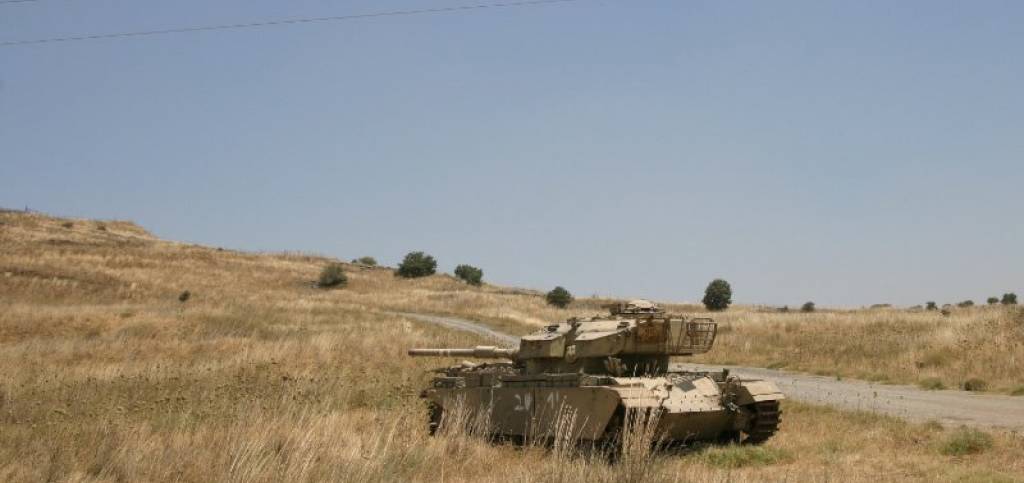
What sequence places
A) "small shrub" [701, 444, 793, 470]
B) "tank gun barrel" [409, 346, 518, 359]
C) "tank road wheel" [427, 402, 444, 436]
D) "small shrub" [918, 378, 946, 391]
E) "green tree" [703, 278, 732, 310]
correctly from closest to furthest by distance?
"small shrub" [701, 444, 793, 470] < "tank road wheel" [427, 402, 444, 436] < "tank gun barrel" [409, 346, 518, 359] < "small shrub" [918, 378, 946, 391] < "green tree" [703, 278, 732, 310]

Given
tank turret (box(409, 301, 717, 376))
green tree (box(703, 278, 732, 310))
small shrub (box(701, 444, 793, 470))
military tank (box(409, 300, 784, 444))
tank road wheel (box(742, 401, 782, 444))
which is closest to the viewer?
small shrub (box(701, 444, 793, 470))

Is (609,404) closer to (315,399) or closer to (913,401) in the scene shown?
(315,399)

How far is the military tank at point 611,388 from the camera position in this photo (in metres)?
11.6

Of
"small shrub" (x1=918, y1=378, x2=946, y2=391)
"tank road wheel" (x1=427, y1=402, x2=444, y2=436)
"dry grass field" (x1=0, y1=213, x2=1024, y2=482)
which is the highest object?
"small shrub" (x1=918, y1=378, x2=946, y2=391)

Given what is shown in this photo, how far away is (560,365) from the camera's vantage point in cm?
1362

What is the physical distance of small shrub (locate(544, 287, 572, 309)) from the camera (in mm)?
58094

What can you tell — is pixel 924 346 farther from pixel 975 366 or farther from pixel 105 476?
pixel 105 476

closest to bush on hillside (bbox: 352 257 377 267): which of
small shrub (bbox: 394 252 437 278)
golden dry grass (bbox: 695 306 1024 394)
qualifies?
small shrub (bbox: 394 252 437 278)

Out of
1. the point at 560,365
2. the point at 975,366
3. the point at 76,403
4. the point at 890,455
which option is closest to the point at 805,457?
the point at 890,455

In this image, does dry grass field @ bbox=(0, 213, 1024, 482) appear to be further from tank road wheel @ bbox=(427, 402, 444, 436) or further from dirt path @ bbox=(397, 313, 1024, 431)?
dirt path @ bbox=(397, 313, 1024, 431)

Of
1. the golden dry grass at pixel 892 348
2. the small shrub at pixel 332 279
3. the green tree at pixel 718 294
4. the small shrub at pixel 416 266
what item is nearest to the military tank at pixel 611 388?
the golden dry grass at pixel 892 348

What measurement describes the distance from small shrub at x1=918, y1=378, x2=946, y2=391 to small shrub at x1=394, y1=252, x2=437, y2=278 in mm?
55721

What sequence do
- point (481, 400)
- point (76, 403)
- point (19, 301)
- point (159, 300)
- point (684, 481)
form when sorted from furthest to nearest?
point (159, 300) → point (19, 301) → point (481, 400) → point (76, 403) → point (684, 481)

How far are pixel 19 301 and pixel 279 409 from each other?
36601mm
